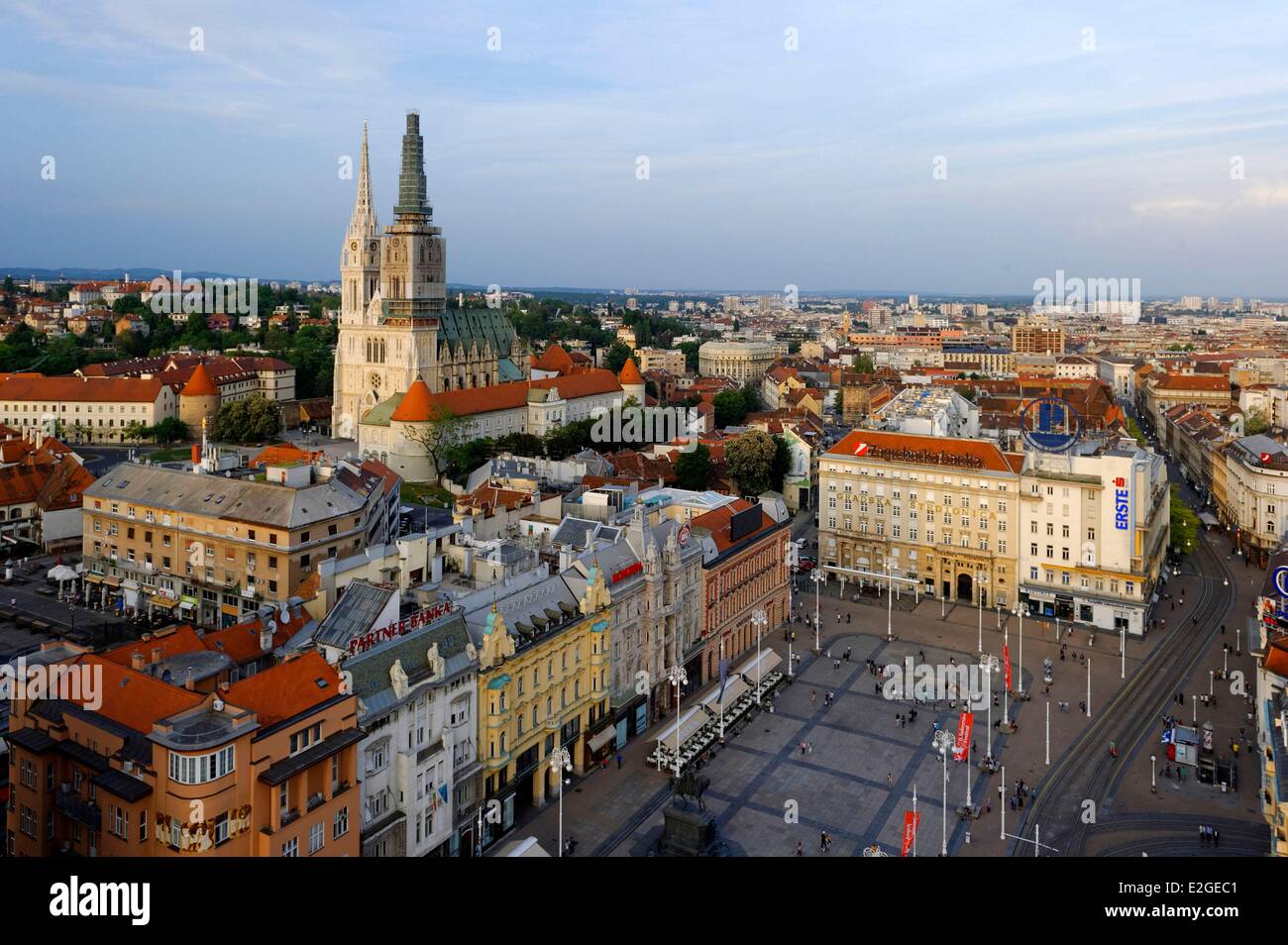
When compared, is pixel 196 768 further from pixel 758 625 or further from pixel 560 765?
pixel 758 625

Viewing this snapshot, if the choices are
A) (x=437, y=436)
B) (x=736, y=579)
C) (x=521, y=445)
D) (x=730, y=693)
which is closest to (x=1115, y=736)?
(x=730, y=693)

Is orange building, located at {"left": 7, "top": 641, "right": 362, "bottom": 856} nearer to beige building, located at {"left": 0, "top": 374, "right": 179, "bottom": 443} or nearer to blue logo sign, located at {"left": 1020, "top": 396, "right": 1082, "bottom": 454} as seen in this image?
blue logo sign, located at {"left": 1020, "top": 396, "right": 1082, "bottom": 454}

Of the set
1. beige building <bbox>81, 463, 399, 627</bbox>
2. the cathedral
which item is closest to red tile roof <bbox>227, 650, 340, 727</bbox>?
beige building <bbox>81, 463, 399, 627</bbox>

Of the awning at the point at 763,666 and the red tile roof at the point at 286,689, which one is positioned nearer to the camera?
the red tile roof at the point at 286,689

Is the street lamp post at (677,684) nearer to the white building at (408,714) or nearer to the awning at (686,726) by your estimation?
the awning at (686,726)

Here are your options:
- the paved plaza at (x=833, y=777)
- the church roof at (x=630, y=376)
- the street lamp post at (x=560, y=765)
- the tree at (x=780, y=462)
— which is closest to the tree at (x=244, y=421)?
the church roof at (x=630, y=376)
